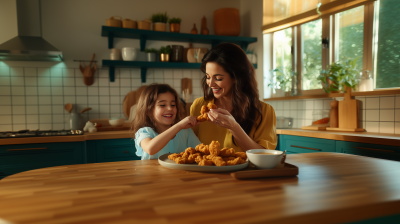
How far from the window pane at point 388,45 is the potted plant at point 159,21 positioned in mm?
2198

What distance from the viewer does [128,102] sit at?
3.27 metres

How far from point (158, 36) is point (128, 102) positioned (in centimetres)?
89

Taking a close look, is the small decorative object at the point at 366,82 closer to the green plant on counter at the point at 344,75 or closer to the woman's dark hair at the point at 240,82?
the green plant on counter at the point at 344,75

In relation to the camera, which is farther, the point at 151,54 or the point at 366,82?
the point at 151,54

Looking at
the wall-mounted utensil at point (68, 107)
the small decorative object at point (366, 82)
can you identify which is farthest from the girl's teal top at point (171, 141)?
the wall-mounted utensil at point (68, 107)

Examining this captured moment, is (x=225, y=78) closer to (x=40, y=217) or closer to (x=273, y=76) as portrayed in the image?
(x=40, y=217)

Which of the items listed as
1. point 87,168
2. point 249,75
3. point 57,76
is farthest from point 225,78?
point 57,76

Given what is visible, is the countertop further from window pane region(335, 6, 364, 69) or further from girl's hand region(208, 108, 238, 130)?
girl's hand region(208, 108, 238, 130)

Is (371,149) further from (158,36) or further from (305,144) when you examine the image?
(158,36)

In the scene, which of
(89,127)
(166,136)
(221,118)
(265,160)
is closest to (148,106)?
(166,136)

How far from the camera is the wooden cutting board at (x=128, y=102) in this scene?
10.7 ft

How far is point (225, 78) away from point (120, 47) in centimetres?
209

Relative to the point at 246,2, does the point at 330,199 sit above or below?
below

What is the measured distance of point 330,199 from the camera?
66 centimetres
